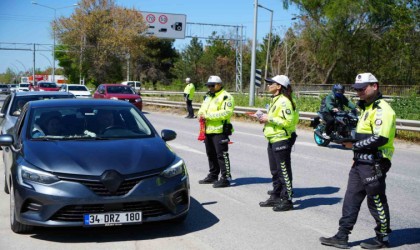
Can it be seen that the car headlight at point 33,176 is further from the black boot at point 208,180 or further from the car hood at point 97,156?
the black boot at point 208,180

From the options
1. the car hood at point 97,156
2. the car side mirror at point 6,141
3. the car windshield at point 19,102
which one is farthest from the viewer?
the car windshield at point 19,102

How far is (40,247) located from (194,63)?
70.1 metres

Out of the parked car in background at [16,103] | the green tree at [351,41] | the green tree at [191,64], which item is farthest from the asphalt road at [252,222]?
the green tree at [191,64]

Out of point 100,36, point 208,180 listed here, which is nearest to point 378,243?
point 208,180

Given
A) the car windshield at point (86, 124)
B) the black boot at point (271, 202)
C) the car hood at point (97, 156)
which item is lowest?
the black boot at point (271, 202)

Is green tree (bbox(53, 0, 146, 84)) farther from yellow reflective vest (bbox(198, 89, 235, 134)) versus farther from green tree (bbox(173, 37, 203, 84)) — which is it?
yellow reflective vest (bbox(198, 89, 235, 134))

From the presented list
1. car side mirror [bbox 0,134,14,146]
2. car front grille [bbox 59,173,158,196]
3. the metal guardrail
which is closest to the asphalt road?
car front grille [bbox 59,173,158,196]

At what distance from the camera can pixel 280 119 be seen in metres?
6.85

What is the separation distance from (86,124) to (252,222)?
237cm

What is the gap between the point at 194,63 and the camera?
7475 centimetres

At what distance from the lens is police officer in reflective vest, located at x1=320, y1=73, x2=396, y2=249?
512 cm

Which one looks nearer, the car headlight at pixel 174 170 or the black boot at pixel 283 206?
the car headlight at pixel 174 170

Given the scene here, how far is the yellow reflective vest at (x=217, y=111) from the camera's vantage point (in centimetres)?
813

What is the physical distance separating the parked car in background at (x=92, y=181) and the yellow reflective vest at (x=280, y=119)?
1510mm
